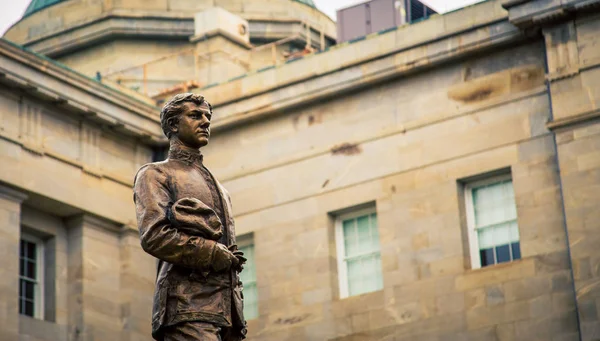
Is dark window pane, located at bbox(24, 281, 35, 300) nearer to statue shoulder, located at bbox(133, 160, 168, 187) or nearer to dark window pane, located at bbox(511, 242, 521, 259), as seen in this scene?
dark window pane, located at bbox(511, 242, 521, 259)

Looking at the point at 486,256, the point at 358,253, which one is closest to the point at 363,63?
the point at 358,253

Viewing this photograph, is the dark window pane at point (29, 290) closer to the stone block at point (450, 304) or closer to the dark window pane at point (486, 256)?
the stone block at point (450, 304)

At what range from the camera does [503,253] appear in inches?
1368

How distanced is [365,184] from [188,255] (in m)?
22.2

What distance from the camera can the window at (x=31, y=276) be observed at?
36688mm

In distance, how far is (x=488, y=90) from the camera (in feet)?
116

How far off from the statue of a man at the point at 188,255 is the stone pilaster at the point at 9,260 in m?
20.3

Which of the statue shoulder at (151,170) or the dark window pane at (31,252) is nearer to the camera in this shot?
the statue shoulder at (151,170)

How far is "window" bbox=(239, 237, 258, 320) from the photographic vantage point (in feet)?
124

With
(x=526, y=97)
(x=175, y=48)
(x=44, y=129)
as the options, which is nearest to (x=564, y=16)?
(x=526, y=97)

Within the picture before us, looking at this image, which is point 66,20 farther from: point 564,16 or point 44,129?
point 564,16

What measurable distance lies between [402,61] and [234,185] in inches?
189

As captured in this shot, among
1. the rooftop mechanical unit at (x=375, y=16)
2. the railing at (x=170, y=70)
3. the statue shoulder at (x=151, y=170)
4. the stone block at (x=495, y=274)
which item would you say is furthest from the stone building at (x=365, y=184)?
the statue shoulder at (x=151, y=170)

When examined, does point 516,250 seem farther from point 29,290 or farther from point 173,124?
point 173,124
